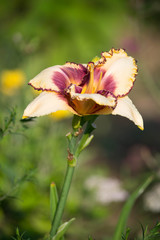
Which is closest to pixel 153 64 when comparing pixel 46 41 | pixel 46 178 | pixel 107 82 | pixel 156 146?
pixel 46 41

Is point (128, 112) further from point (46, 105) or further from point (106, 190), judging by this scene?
point (106, 190)

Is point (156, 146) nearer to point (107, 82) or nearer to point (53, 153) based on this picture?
point (53, 153)

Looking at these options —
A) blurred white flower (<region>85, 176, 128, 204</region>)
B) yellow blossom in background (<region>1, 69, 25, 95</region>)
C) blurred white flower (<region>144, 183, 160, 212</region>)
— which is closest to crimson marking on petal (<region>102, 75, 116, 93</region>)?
blurred white flower (<region>144, 183, 160, 212</region>)

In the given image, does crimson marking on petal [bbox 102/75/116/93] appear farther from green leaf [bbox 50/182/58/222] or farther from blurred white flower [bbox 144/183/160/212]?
blurred white flower [bbox 144/183/160/212]

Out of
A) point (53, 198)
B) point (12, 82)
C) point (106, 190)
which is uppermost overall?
point (53, 198)

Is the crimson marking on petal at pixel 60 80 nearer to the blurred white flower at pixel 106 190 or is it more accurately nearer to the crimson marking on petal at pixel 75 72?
the crimson marking on petal at pixel 75 72

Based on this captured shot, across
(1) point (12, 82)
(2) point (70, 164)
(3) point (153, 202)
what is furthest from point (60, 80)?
(1) point (12, 82)
